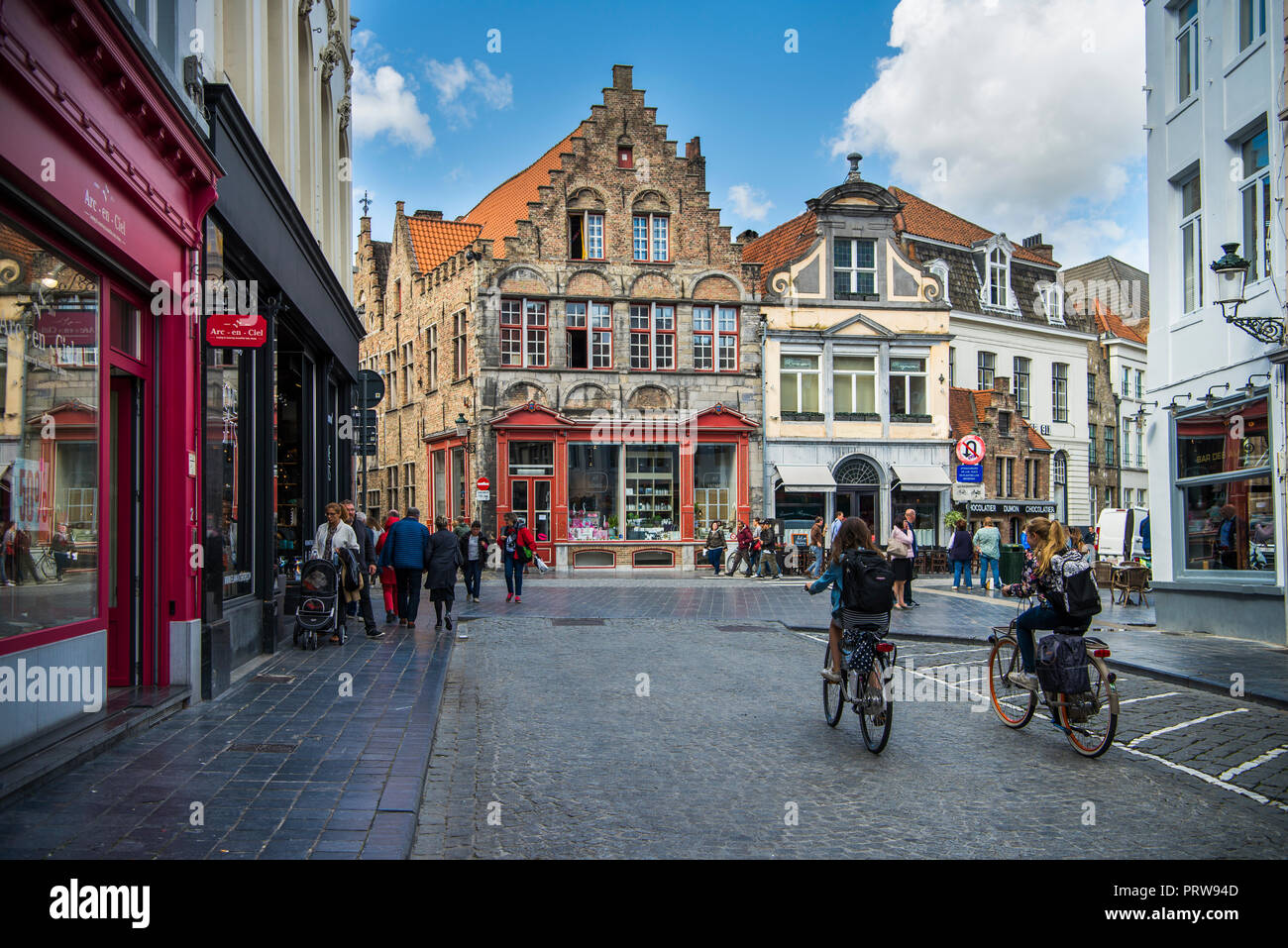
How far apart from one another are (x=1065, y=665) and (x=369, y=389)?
14.1 m

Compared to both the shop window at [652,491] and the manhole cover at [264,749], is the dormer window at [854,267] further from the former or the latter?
the manhole cover at [264,749]

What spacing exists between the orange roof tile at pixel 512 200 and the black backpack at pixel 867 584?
89.1ft

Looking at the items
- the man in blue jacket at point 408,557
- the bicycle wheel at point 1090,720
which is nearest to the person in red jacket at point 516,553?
the man in blue jacket at point 408,557

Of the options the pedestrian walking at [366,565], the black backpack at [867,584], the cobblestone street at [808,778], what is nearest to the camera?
the cobblestone street at [808,778]

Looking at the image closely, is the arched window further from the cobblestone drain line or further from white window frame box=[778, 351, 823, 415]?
the cobblestone drain line

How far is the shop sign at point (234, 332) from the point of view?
367 inches

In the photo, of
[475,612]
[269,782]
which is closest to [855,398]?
[475,612]

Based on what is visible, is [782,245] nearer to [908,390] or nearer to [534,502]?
[908,390]

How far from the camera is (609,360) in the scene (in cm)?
3403

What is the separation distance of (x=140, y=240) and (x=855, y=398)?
1179 inches

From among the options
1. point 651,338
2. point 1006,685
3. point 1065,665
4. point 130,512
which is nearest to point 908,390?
point 651,338

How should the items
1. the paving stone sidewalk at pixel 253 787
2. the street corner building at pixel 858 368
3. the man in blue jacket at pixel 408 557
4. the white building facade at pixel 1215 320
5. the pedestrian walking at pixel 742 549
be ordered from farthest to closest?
the street corner building at pixel 858 368 < the pedestrian walking at pixel 742 549 < the man in blue jacket at pixel 408 557 < the white building facade at pixel 1215 320 < the paving stone sidewalk at pixel 253 787

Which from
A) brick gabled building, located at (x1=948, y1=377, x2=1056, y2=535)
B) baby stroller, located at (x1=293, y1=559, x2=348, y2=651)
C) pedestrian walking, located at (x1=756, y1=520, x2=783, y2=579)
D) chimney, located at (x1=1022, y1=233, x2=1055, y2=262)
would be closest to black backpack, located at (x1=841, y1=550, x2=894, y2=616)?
baby stroller, located at (x1=293, y1=559, x2=348, y2=651)

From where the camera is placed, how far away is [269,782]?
6121mm
